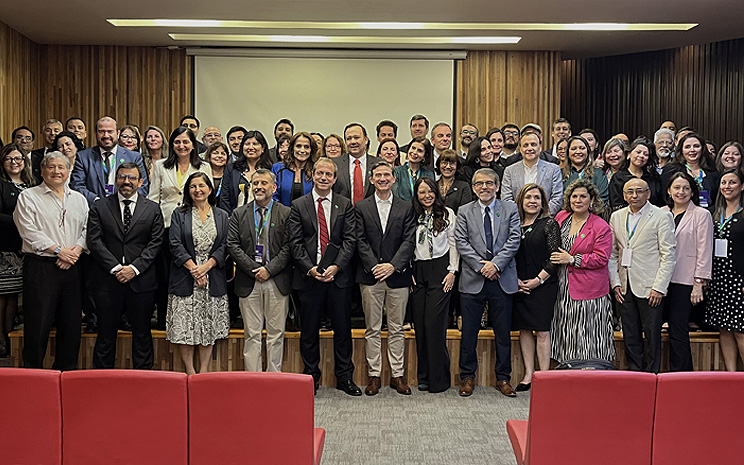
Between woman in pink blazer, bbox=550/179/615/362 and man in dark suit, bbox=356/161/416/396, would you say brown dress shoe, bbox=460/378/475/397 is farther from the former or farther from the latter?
woman in pink blazer, bbox=550/179/615/362

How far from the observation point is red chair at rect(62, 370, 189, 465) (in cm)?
253

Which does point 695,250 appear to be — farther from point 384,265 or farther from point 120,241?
point 120,241

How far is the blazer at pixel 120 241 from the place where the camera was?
16.1 ft

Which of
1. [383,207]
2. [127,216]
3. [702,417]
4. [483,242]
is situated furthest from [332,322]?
[702,417]

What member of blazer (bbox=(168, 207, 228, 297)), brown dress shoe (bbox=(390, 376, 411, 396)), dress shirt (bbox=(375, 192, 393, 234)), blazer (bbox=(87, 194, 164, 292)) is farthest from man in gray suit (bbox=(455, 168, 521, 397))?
blazer (bbox=(87, 194, 164, 292))

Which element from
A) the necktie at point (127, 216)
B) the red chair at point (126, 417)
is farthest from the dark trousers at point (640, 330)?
the red chair at point (126, 417)

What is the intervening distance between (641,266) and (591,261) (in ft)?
1.33

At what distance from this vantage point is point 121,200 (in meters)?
4.96

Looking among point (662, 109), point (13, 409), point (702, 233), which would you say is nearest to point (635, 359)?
point (702, 233)

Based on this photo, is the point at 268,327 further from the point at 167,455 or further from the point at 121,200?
the point at 167,455

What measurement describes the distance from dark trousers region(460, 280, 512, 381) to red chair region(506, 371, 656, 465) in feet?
8.29

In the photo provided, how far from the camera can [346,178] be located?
5.53 metres

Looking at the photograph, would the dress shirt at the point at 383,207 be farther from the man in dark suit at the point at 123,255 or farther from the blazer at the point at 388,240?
the man in dark suit at the point at 123,255

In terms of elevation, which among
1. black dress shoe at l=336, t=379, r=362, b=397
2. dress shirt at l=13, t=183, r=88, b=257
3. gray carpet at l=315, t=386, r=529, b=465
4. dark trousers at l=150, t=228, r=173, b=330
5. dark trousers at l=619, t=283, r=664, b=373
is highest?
dress shirt at l=13, t=183, r=88, b=257
